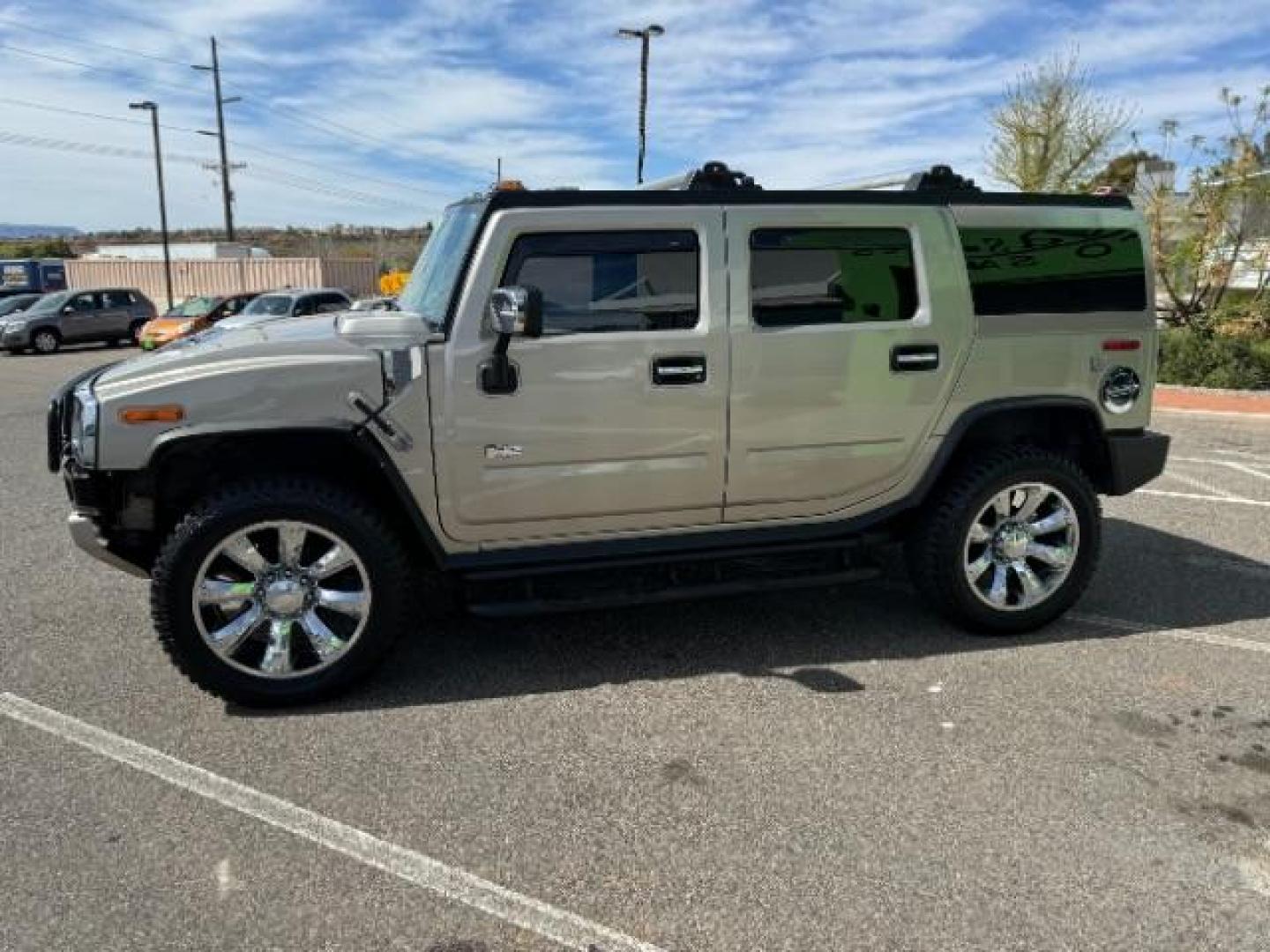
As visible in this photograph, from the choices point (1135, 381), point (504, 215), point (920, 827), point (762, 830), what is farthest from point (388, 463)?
point (1135, 381)

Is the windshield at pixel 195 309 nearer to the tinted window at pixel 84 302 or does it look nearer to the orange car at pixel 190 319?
the orange car at pixel 190 319

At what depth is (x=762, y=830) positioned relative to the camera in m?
2.76

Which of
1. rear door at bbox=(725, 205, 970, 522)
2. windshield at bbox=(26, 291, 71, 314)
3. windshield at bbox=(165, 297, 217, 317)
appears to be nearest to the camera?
rear door at bbox=(725, 205, 970, 522)

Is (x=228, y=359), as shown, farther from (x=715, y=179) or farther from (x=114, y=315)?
(x=114, y=315)

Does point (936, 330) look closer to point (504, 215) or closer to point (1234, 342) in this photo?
point (504, 215)

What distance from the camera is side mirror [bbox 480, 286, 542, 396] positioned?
128 inches

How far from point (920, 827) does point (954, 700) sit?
93 cm

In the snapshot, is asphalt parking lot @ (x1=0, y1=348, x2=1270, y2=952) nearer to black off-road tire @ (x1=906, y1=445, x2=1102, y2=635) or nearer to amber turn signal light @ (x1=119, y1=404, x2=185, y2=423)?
black off-road tire @ (x1=906, y1=445, x2=1102, y2=635)

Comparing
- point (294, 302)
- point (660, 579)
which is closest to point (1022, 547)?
point (660, 579)

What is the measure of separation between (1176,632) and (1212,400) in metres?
8.56

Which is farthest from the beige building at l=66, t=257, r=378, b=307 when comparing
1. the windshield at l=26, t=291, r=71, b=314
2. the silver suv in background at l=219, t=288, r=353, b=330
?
the silver suv in background at l=219, t=288, r=353, b=330

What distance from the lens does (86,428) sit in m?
3.30

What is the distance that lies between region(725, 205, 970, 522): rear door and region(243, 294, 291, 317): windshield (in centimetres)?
1602

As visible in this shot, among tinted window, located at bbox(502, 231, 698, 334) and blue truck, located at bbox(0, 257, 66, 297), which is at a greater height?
blue truck, located at bbox(0, 257, 66, 297)
